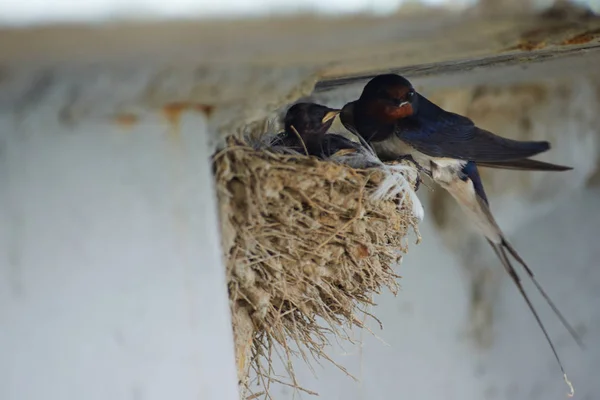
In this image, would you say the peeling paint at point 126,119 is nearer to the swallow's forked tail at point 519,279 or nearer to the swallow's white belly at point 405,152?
the swallow's forked tail at point 519,279

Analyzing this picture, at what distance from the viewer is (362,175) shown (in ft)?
5.08

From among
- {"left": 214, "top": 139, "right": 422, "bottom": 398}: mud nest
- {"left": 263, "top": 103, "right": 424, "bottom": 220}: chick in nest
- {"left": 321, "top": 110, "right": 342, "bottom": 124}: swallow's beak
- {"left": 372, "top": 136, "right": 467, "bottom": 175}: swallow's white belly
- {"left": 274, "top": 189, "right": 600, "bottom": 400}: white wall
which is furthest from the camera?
{"left": 274, "top": 189, "right": 600, "bottom": 400}: white wall

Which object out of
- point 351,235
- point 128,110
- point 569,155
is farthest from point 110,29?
point 569,155

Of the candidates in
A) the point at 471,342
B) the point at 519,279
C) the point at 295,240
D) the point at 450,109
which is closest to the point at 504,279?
the point at 471,342

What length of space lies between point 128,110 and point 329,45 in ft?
0.89

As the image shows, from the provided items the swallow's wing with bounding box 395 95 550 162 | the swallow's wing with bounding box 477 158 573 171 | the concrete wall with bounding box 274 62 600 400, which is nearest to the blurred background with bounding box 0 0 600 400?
the concrete wall with bounding box 274 62 600 400

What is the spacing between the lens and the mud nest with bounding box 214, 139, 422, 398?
1.25m

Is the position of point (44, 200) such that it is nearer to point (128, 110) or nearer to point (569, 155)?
point (128, 110)

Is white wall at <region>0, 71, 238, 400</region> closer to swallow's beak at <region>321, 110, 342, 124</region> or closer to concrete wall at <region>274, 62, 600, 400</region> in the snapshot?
swallow's beak at <region>321, 110, 342, 124</region>

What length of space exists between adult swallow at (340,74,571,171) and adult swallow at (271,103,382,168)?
209 millimetres

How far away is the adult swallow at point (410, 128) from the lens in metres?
1.98

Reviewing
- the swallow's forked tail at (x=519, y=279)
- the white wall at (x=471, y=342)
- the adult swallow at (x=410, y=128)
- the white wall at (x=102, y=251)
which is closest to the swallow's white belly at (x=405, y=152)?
the adult swallow at (x=410, y=128)

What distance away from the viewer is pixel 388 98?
1999 mm

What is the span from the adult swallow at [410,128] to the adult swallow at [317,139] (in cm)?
21
